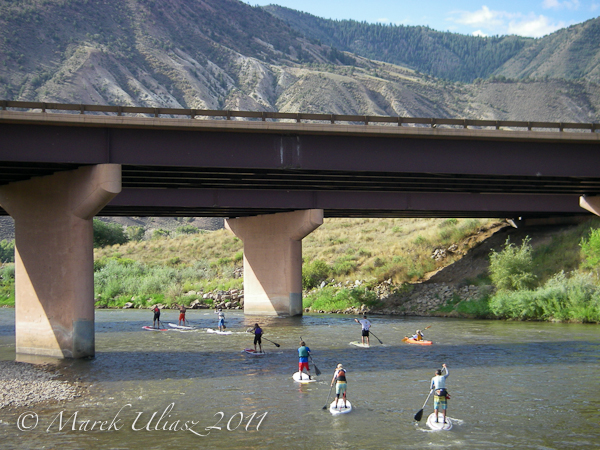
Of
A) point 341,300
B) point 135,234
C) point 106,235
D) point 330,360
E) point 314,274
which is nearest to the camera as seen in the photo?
point 330,360

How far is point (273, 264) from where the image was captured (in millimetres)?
50969

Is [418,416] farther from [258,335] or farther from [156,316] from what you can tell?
[156,316]

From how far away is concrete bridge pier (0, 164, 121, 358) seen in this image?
29031 mm

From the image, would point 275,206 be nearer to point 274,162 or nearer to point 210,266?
point 274,162

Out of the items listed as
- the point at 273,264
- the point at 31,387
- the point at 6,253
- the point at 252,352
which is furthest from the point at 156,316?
the point at 6,253

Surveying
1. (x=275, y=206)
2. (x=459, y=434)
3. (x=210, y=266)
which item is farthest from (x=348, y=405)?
(x=210, y=266)

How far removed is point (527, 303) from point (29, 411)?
117 ft

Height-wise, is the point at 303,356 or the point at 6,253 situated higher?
the point at 6,253

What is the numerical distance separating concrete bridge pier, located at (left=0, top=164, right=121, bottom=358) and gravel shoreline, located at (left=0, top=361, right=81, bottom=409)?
110 inches

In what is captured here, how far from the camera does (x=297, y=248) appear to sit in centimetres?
5022

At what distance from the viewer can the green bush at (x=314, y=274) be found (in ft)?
207

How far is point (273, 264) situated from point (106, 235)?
55.3 meters

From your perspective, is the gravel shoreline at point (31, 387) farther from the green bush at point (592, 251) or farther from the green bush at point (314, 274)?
the green bush at point (592, 251)

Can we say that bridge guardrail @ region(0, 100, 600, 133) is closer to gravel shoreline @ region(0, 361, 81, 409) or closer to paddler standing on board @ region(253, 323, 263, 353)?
paddler standing on board @ region(253, 323, 263, 353)
